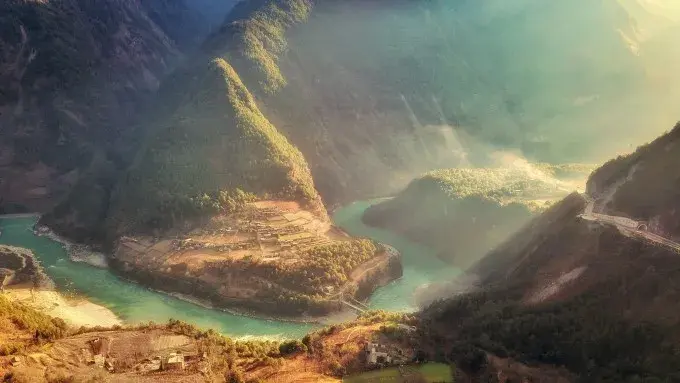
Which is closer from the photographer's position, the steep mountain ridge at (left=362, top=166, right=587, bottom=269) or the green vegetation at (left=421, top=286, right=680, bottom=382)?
the green vegetation at (left=421, top=286, right=680, bottom=382)

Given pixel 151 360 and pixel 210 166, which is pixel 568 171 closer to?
pixel 210 166

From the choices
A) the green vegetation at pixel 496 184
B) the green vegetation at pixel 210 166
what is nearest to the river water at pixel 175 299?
the green vegetation at pixel 210 166

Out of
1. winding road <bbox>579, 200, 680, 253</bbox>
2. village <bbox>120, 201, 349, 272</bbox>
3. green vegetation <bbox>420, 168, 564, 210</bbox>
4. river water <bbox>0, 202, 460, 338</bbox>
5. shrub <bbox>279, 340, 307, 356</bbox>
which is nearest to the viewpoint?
winding road <bbox>579, 200, 680, 253</bbox>

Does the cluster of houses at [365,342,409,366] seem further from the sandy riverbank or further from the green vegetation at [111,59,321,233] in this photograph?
the green vegetation at [111,59,321,233]

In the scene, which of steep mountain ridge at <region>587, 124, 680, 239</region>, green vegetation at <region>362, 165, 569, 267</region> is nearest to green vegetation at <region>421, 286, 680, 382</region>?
steep mountain ridge at <region>587, 124, 680, 239</region>

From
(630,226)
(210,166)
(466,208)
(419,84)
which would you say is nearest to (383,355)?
(630,226)

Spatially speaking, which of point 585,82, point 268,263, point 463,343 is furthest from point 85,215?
point 585,82

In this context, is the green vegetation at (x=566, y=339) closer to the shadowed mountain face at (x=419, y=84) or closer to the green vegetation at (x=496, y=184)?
the green vegetation at (x=496, y=184)
